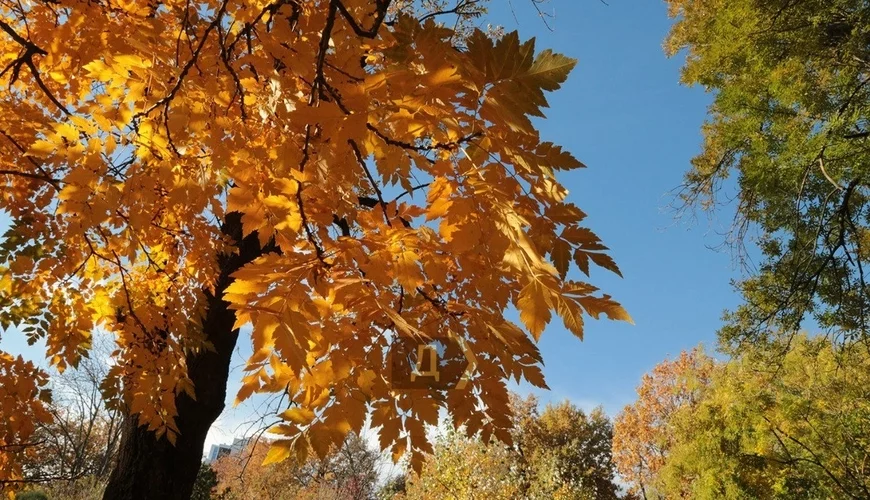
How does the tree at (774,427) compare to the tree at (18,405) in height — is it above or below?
above

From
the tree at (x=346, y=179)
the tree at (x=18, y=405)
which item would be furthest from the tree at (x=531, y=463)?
A: the tree at (x=346, y=179)

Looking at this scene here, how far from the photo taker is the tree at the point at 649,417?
24.8m

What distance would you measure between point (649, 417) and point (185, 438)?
26746 millimetres

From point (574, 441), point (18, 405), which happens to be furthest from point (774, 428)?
point (574, 441)

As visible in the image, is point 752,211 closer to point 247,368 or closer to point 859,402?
point 859,402

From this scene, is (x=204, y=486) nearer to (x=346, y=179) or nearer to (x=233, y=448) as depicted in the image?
(x=233, y=448)

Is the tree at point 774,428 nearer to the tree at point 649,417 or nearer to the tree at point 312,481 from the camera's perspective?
the tree at point 649,417

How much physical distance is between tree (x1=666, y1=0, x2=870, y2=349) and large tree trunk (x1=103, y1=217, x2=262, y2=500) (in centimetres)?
646

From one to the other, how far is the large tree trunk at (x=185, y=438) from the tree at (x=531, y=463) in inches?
339

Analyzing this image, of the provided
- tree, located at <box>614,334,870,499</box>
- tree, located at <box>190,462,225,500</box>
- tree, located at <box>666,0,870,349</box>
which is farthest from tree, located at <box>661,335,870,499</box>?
tree, located at <box>190,462,225,500</box>

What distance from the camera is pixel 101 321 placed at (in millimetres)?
3496

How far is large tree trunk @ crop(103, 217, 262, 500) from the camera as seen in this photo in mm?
3221

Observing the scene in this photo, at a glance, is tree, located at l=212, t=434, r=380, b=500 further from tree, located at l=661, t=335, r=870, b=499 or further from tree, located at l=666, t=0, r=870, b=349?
tree, located at l=666, t=0, r=870, b=349

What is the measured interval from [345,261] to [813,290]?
781cm
